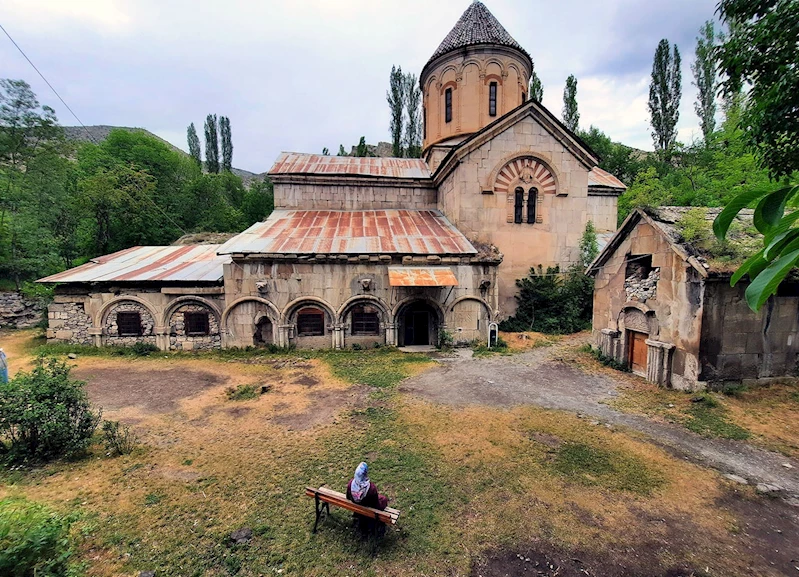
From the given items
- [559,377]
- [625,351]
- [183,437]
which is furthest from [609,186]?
[183,437]

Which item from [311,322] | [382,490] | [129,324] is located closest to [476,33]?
[311,322]

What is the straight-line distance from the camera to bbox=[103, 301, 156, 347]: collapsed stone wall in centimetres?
1319

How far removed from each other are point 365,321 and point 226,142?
5306 centimetres

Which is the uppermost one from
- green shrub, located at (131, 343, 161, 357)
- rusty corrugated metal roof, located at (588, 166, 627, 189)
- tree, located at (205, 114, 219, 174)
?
tree, located at (205, 114, 219, 174)

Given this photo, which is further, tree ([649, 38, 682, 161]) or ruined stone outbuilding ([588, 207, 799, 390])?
tree ([649, 38, 682, 161])

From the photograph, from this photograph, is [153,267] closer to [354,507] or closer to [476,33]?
[354,507]

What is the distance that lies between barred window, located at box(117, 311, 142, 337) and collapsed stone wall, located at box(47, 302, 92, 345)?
110 centimetres

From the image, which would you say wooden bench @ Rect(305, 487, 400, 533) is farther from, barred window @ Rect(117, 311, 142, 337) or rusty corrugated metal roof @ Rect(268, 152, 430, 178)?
rusty corrugated metal roof @ Rect(268, 152, 430, 178)

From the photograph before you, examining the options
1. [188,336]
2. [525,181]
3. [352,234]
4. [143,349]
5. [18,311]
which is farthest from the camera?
[18,311]

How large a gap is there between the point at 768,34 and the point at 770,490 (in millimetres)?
7518

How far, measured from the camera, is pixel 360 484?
179 inches

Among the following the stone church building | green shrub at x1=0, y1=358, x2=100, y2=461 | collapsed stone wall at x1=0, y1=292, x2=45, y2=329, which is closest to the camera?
green shrub at x1=0, y1=358, x2=100, y2=461

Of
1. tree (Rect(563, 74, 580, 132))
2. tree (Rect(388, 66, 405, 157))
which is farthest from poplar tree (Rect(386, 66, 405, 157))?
tree (Rect(563, 74, 580, 132))

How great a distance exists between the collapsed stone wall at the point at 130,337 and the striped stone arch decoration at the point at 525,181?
1511cm
